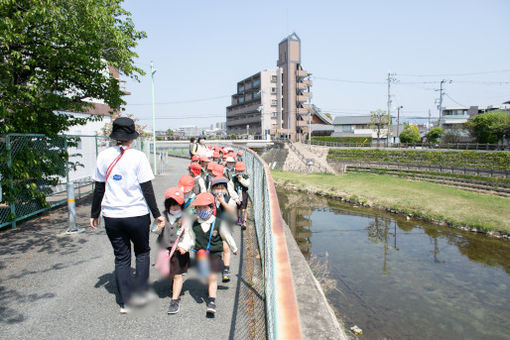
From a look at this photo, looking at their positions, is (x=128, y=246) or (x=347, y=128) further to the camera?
(x=347, y=128)

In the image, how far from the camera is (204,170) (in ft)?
22.1

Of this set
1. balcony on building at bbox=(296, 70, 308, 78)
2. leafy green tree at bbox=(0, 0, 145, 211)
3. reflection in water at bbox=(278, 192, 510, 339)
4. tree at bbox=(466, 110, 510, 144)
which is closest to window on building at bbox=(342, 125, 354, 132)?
balcony on building at bbox=(296, 70, 308, 78)

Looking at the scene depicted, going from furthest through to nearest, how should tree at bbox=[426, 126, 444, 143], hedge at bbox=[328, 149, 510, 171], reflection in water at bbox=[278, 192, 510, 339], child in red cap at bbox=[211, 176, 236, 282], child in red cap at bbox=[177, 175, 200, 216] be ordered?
tree at bbox=[426, 126, 444, 143] < hedge at bbox=[328, 149, 510, 171] < reflection in water at bbox=[278, 192, 510, 339] < child in red cap at bbox=[177, 175, 200, 216] < child in red cap at bbox=[211, 176, 236, 282]

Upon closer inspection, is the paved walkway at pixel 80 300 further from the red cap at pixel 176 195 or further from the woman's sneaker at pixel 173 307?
the red cap at pixel 176 195

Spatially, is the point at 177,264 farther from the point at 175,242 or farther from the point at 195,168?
the point at 195,168

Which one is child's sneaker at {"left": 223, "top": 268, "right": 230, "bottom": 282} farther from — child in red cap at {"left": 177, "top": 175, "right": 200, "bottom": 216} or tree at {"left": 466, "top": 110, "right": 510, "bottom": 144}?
tree at {"left": 466, "top": 110, "right": 510, "bottom": 144}

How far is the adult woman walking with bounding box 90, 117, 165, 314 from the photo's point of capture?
3268 millimetres

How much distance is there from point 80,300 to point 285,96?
63.0m

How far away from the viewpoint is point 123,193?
3271 millimetres

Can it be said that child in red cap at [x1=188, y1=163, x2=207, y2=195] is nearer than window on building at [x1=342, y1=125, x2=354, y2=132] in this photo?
Yes

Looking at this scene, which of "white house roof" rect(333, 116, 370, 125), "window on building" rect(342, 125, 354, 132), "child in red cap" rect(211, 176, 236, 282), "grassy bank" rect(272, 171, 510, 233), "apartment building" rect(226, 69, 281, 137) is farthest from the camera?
"window on building" rect(342, 125, 354, 132)

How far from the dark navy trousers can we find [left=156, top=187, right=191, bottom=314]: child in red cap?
197 mm

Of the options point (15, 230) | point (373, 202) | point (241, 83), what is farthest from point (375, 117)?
point (15, 230)

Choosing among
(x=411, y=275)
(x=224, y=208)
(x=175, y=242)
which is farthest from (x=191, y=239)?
(x=411, y=275)
